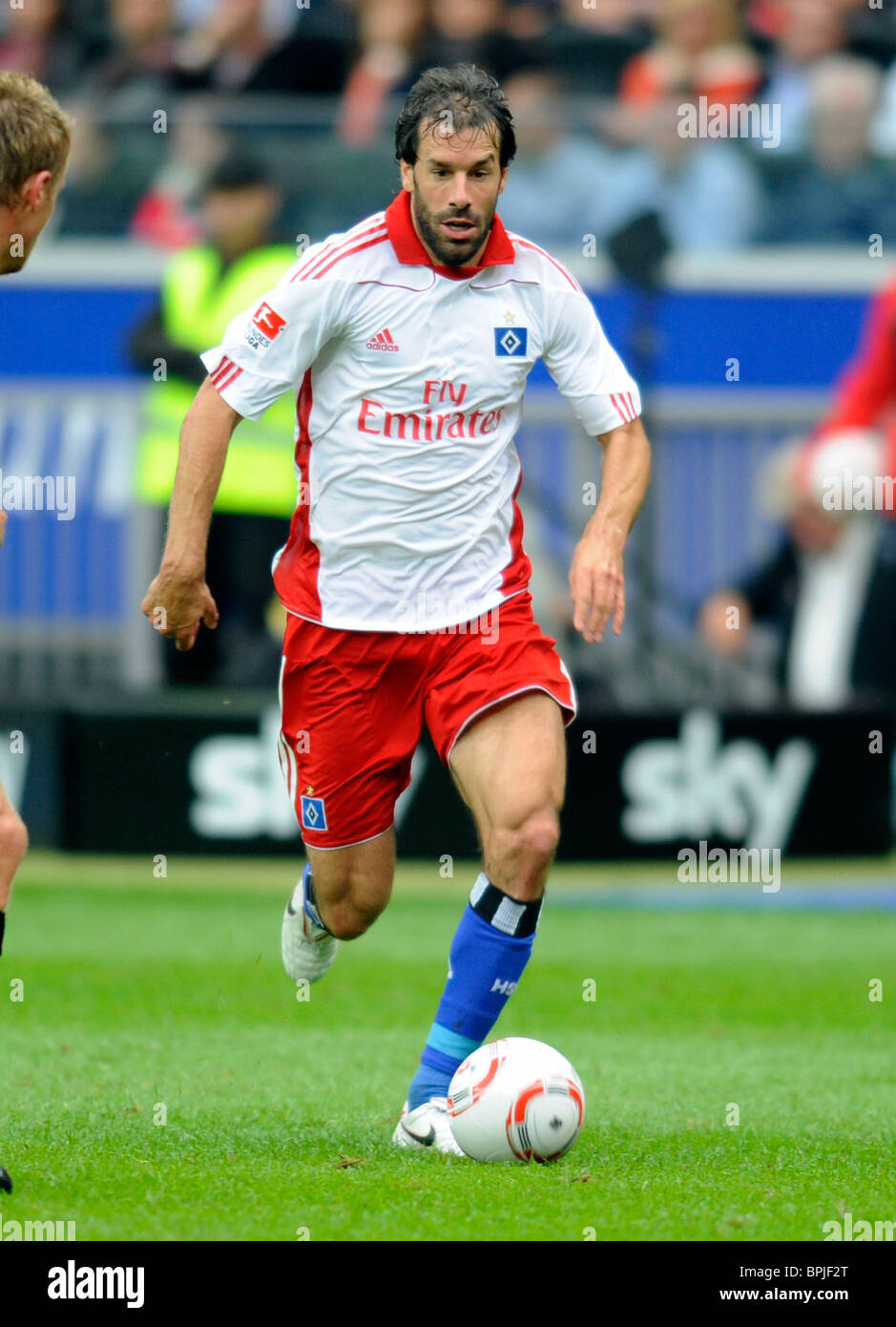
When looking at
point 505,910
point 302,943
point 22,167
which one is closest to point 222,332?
point 302,943

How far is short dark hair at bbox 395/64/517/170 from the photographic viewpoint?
573cm

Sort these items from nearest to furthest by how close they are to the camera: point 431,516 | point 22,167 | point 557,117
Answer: point 22,167, point 431,516, point 557,117

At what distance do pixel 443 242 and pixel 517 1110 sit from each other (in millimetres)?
2256

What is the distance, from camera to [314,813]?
6309 millimetres

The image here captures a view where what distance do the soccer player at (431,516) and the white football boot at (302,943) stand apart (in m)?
0.53

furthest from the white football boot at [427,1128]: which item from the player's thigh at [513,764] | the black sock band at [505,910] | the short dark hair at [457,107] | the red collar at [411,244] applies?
the short dark hair at [457,107]

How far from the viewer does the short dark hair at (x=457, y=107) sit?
18.8 ft

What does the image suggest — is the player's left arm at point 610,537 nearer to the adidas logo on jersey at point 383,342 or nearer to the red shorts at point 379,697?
the red shorts at point 379,697

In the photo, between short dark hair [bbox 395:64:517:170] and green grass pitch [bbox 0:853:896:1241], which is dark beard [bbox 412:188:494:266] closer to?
short dark hair [bbox 395:64:517:170]

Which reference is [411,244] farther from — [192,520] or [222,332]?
[222,332]

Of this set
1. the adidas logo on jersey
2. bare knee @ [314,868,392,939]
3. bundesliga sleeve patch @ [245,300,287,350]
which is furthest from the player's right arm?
bare knee @ [314,868,392,939]

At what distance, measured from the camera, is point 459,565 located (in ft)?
19.8

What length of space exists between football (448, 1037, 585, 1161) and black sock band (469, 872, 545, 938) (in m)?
0.35

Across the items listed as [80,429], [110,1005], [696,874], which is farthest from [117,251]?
[110,1005]
